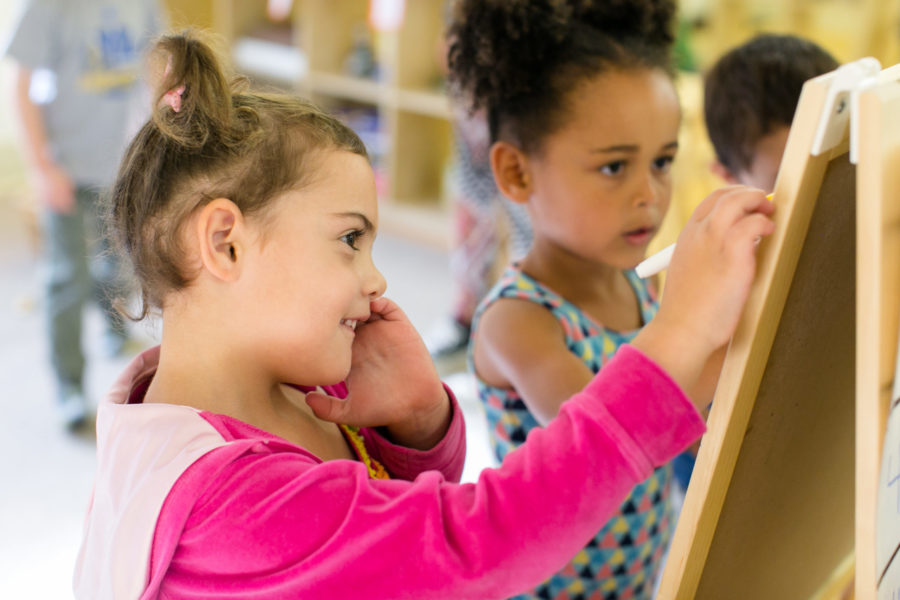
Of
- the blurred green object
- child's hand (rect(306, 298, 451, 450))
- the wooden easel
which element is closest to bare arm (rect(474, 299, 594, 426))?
child's hand (rect(306, 298, 451, 450))

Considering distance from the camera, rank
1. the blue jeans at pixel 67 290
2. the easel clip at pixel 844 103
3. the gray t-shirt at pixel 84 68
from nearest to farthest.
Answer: the easel clip at pixel 844 103
the gray t-shirt at pixel 84 68
the blue jeans at pixel 67 290

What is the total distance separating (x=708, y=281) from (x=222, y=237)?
1.14 ft

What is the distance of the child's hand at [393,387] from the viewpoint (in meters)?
0.82

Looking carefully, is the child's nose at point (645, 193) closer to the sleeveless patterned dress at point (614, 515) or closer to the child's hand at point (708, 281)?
the sleeveless patterned dress at point (614, 515)

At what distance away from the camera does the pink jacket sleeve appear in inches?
23.1

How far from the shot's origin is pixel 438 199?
3.96 metres

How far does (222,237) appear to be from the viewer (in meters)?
0.69

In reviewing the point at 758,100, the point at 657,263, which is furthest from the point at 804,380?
the point at 758,100

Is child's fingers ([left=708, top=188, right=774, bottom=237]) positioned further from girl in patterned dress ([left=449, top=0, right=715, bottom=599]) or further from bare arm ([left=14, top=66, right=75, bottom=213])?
bare arm ([left=14, top=66, right=75, bottom=213])

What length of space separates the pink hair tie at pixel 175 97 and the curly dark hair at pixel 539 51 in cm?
50

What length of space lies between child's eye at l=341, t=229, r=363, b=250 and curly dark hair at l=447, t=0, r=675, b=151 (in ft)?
1.45

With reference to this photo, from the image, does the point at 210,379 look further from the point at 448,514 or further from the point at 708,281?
the point at 708,281

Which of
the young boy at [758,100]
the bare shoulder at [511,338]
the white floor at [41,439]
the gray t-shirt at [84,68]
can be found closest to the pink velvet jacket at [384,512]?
the bare shoulder at [511,338]

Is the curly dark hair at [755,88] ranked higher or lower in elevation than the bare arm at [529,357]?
higher
